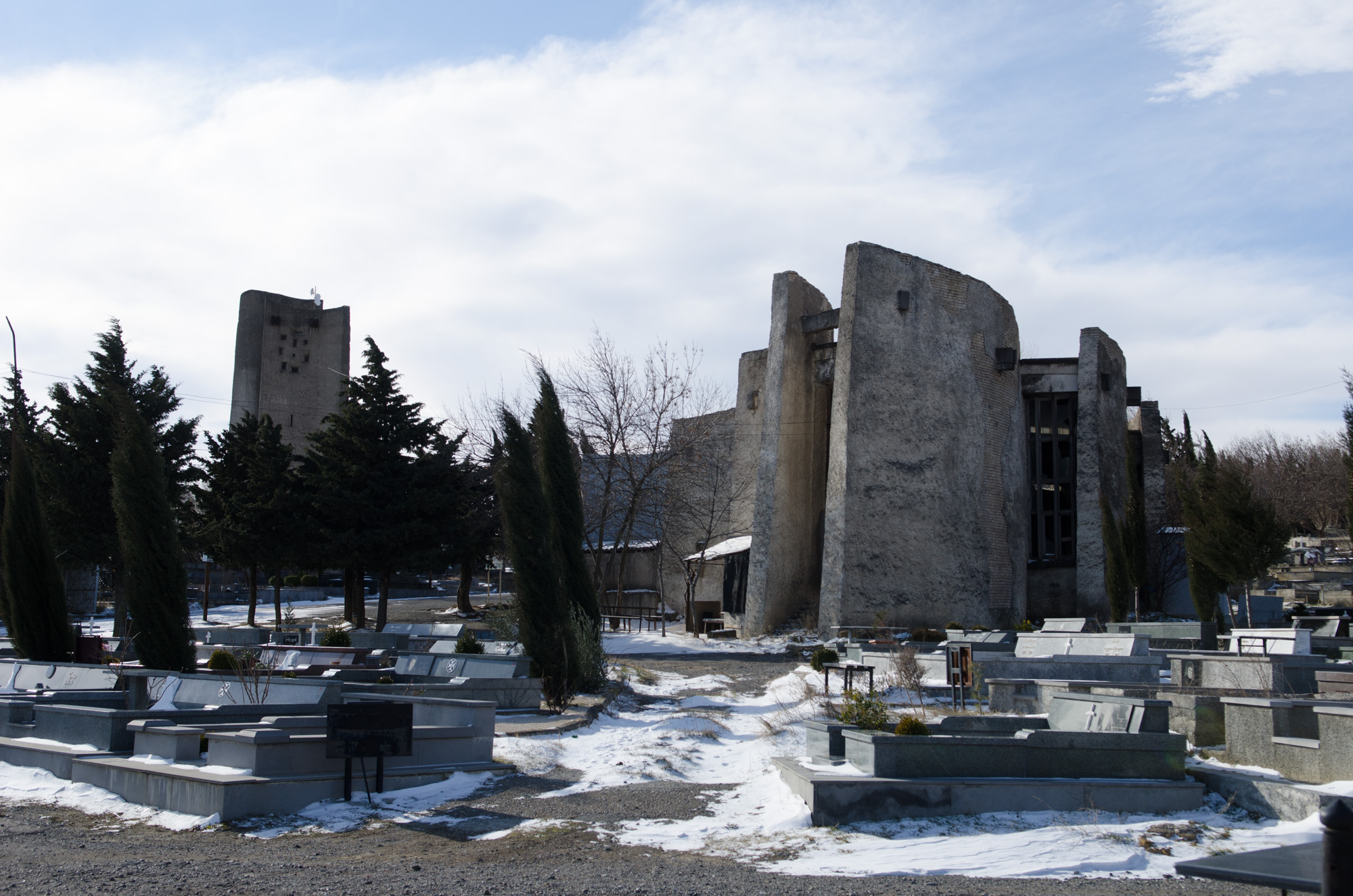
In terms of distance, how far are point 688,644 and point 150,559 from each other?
15.8m

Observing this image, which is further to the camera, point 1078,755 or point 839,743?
point 839,743

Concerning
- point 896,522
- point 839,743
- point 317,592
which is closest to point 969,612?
point 896,522

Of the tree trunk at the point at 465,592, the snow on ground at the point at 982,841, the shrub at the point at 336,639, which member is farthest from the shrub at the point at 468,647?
the tree trunk at the point at 465,592

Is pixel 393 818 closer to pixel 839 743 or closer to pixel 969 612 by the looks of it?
pixel 839 743

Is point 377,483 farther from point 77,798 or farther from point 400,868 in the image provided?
point 400,868

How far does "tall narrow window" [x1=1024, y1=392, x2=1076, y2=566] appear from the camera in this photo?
3503 centimetres

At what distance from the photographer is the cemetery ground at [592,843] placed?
5.70 metres

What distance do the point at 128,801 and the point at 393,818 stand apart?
2.16 metres

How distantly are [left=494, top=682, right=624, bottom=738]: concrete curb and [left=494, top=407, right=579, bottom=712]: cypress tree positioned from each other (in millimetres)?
439

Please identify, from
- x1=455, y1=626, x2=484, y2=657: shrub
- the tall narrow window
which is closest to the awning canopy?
the tall narrow window

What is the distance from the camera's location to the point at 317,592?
4616 centimetres

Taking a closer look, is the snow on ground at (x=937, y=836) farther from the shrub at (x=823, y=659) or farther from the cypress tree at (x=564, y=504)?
the shrub at (x=823, y=659)

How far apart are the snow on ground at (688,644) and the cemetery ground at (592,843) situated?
611 inches

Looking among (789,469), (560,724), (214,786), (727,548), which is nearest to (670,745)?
(560,724)
